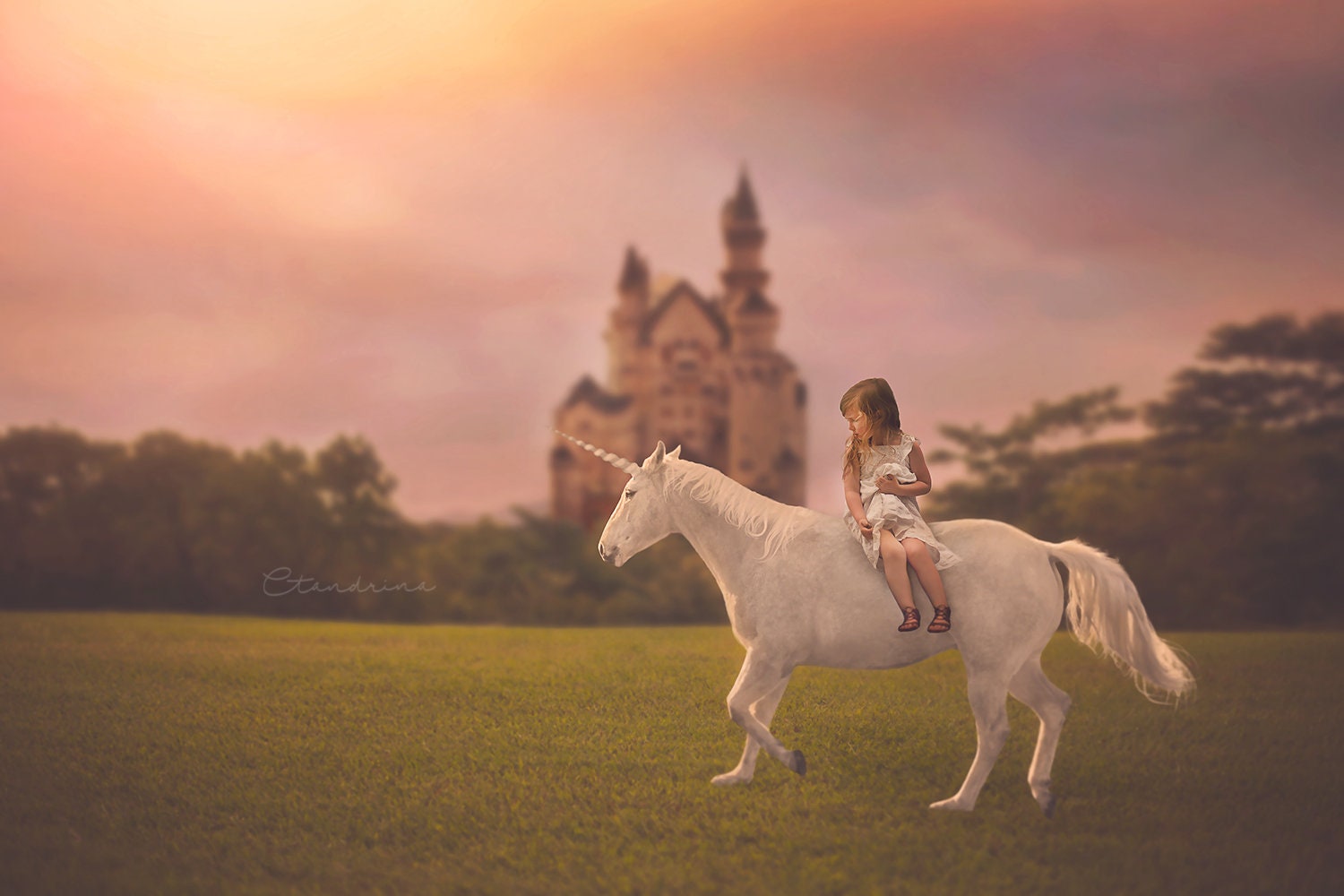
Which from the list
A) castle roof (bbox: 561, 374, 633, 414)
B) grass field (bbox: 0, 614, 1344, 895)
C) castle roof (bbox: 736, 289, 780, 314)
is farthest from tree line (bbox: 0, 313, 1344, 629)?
grass field (bbox: 0, 614, 1344, 895)

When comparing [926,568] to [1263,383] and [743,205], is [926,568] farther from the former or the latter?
[743,205]

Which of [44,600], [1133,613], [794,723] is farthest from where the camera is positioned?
[44,600]

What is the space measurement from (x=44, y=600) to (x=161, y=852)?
26.3 meters

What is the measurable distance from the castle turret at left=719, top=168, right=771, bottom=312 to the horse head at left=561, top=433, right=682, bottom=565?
36.4 meters

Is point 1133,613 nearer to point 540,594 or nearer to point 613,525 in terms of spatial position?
point 613,525

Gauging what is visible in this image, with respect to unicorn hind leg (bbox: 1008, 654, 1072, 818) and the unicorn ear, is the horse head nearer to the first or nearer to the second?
the unicorn ear

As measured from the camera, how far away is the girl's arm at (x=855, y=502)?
17.3 ft

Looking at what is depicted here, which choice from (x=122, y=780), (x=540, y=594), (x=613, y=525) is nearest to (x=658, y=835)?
(x=613, y=525)

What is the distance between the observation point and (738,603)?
5535 mm

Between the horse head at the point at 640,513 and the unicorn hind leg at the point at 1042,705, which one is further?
the horse head at the point at 640,513

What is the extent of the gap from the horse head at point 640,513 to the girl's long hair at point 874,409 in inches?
38.4

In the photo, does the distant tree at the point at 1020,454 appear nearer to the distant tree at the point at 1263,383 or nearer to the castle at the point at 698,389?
the distant tree at the point at 1263,383

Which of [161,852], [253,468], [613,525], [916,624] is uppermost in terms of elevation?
[253,468]

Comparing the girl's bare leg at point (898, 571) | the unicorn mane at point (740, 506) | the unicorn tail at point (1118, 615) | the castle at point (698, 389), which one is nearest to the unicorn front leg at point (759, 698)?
the unicorn mane at point (740, 506)
